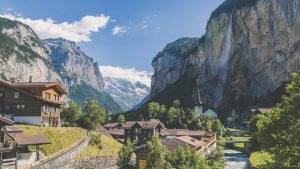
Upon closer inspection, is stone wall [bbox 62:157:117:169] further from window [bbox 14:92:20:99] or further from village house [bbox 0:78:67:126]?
window [bbox 14:92:20:99]

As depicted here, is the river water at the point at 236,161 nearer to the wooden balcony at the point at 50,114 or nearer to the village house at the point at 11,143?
the wooden balcony at the point at 50,114

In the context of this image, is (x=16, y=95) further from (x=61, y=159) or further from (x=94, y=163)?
(x=61, y=159)

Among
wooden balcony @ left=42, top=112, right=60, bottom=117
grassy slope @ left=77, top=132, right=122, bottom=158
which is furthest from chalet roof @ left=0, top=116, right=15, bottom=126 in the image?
wooden balcony @ left=42, top=112, right=60, bottom=117

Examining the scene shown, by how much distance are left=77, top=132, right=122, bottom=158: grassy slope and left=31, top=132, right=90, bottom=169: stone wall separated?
1.45m

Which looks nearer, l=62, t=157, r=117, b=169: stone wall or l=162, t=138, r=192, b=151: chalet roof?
l=62, t=157, r=117, b=169: stone wall

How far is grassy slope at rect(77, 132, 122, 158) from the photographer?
68.8m

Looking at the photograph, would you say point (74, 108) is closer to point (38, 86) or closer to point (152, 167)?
point (38, 86)

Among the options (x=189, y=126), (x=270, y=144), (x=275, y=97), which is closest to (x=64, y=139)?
(x=270, y=144)

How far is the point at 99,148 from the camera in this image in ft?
252

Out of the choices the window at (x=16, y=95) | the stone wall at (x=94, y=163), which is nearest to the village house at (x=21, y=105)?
the window at (x=16, y=95)

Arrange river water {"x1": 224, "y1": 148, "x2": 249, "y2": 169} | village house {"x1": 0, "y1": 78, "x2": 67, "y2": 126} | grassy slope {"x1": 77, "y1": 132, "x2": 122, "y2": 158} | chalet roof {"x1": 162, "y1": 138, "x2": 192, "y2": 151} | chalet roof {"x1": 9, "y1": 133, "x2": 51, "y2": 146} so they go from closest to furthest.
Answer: chalet roof {"x1": 9, "y1": 133, "x2": 51, "y2": 146}
grassy slope {"x1": 77, "y1": 132, "x2": 122, "y2": 158}
village house {"x1": 0, "y1": 78, "x2": 67, "y2": 126}
chalet roof {"x1": 162, "y1": 138, "x2": 192, "y2": 151}
river water {"x1": 224, "y1": 148, "x2": 249, "y2": 169}

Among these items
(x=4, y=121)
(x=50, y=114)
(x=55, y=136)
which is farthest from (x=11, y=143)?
(x=50, y=114)

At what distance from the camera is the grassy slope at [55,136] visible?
6040 centimetres

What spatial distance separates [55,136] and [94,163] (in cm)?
806
